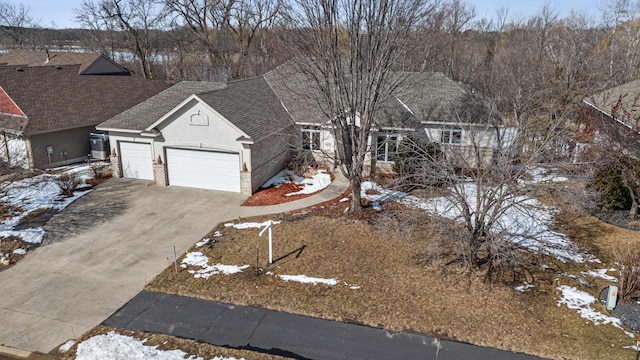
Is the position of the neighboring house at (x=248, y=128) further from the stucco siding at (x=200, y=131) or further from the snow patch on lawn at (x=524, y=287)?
the snow patch on lawn at (x=524, y=287)

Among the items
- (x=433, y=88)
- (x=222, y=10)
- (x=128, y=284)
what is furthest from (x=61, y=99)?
(x=222, y=10)

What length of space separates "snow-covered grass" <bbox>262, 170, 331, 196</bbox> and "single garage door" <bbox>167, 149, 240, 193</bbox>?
Answer: 173 cm

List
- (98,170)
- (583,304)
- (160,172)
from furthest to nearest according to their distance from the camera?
(98,170) < (160,172) < (583,304)

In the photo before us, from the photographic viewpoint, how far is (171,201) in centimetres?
1955

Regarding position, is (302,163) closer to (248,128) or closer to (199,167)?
(248,128)

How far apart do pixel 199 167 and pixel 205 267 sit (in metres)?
8.13

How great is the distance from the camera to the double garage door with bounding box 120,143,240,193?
67.3 feet

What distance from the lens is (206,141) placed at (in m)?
20.3

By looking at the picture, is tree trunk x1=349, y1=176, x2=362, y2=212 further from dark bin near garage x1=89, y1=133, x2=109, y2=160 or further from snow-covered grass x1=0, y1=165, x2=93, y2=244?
dark bin near garage x1=89, y1=133, x2=109, y2=160

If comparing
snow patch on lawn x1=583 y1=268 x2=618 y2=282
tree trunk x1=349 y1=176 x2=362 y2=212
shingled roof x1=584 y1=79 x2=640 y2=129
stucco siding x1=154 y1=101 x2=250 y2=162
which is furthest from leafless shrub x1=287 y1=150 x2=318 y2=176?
shingled roof x1=584 y1=79 x2=640 y2=129

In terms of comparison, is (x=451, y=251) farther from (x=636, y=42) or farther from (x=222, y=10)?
(x=222, y=10)

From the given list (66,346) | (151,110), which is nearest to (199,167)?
(151,110)

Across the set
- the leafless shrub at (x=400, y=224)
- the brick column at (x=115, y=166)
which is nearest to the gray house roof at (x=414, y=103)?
the leafless shrub at (x=400, y=224)

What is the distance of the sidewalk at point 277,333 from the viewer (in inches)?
393
